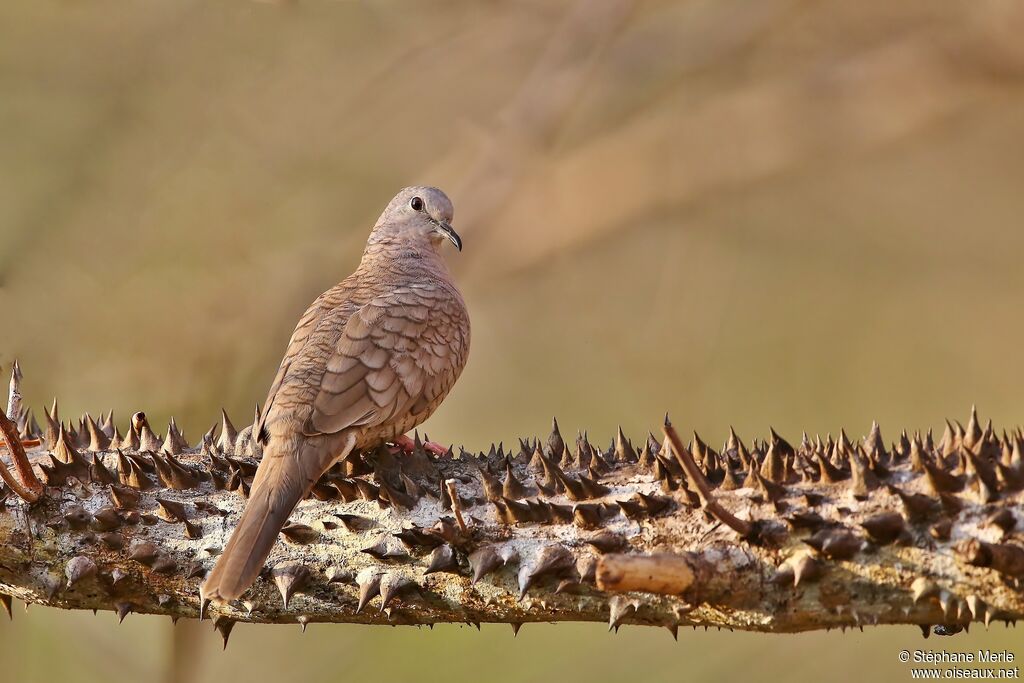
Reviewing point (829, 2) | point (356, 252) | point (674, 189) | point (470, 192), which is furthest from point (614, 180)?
point (829, 2)

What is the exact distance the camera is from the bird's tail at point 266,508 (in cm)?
256

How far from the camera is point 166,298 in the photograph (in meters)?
6.17

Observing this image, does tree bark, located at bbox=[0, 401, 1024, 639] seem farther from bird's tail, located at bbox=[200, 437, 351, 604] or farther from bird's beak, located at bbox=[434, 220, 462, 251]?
bird's beak, located at bbox=[434, 220, 462, 251]

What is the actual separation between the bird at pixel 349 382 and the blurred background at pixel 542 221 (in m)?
1.61

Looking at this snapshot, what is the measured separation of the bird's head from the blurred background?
2.50ft

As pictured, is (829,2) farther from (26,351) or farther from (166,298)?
(26,351)

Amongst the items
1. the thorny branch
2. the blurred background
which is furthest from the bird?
the blurred background

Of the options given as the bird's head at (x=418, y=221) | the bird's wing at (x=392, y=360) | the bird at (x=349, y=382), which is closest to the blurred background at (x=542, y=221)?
the bird's head at (x=418, y=221)

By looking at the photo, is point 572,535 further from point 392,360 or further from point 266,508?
point 392,360

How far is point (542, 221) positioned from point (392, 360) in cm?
269

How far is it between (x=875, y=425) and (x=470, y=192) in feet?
11.2

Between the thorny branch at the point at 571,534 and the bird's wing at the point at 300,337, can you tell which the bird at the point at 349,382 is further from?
the thorny branch at the point at 571,534

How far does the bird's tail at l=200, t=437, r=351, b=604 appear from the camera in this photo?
8.41ft

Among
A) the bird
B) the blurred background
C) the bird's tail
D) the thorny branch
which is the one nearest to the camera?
the thorny branch
